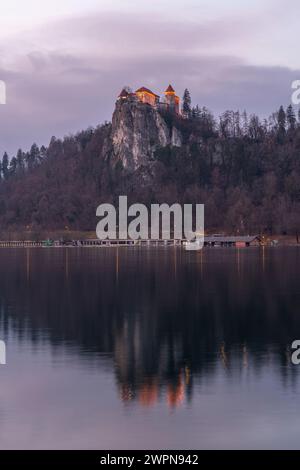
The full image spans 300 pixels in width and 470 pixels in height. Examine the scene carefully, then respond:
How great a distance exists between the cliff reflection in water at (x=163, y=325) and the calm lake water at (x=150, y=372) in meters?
0.07

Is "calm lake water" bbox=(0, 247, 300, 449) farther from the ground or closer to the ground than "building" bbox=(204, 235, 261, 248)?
closer to the ground

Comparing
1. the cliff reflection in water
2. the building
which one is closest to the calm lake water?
the cliff reflection in water

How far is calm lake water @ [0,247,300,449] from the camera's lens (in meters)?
18.5

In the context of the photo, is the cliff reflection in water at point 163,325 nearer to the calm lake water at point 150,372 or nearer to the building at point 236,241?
the calm lake water at point 150,372

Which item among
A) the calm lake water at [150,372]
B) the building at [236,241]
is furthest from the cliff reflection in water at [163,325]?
the building at [236,241]

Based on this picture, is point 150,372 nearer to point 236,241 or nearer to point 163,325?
point 163,325

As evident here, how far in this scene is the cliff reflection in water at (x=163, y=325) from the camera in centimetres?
2525

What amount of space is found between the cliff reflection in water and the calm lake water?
0.22 ft

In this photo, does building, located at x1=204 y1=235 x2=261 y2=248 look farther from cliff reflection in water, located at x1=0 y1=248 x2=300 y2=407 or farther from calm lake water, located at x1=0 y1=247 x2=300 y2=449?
calm lake water, located at x1=0 y1=247 x2=300 y2=449

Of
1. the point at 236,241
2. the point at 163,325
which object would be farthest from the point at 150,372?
the point at 236,241

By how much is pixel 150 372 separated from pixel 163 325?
36.8 ft

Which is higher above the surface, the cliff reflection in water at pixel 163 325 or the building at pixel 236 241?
the building at pixel 236 241
